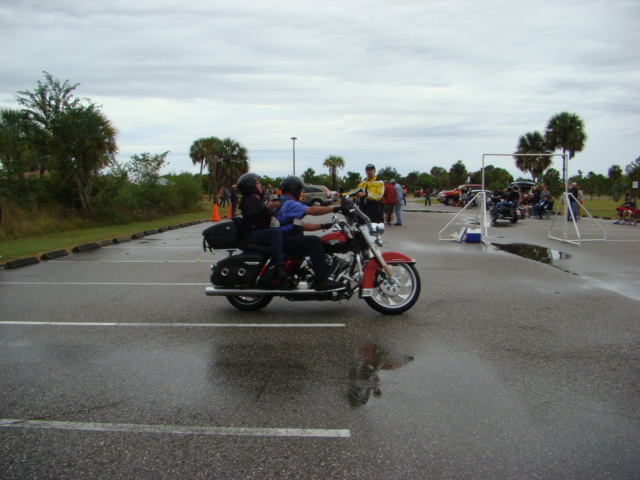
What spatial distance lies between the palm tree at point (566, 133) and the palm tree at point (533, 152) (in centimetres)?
143

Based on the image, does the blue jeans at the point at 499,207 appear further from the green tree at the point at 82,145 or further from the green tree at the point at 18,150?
the green tree at the point at 18,150

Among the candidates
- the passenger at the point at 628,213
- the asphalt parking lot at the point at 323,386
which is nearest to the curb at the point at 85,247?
the asphalt parking lot at the point at 323,386

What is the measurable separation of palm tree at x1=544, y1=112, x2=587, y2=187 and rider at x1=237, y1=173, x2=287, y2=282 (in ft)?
149

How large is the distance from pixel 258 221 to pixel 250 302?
3.60ft

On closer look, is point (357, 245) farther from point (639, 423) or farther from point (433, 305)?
point (639, 423)

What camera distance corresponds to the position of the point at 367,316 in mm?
6191

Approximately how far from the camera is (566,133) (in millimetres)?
45375

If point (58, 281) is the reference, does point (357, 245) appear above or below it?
above

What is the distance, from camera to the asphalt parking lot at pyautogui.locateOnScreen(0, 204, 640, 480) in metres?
2.94

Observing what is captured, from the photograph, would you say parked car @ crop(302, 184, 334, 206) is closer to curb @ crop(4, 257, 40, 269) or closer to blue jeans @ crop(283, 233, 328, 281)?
curb @ crop(4, 257, 40, 269)

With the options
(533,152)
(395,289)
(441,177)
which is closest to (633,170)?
(533,152)

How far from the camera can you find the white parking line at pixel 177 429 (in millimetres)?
3244

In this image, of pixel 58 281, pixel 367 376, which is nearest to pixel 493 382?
pixel 367 376

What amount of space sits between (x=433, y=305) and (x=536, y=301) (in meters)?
1.44
